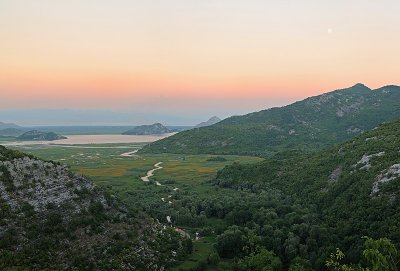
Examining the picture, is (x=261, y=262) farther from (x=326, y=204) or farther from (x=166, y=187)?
(x=166, y=187)

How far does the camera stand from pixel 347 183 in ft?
291

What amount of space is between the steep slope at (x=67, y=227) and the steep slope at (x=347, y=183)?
107 ft

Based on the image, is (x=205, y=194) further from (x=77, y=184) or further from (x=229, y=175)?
(x=77, y=184)

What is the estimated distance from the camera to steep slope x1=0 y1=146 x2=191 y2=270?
57.2m

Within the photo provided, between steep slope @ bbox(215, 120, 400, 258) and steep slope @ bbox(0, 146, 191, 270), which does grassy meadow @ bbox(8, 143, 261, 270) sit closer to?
steep slope @ bbox(0, 146, 191, 270)

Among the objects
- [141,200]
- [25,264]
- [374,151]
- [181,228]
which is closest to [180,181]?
[141,200]

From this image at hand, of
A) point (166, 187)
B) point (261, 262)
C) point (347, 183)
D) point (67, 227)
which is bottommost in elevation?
point (261, 262)

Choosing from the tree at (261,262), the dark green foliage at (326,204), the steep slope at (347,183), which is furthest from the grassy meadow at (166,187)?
the steep slope at (347,183)

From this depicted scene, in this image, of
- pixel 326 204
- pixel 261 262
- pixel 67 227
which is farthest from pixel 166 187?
pixel 261 262

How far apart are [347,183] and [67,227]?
61.5 m

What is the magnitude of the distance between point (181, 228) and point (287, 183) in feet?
133

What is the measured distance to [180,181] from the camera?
149 metres

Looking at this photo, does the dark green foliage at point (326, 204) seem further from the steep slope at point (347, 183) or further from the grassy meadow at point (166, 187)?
the grassy meadow at point (166, 187)

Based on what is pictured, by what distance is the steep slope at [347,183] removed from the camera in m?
68.7
